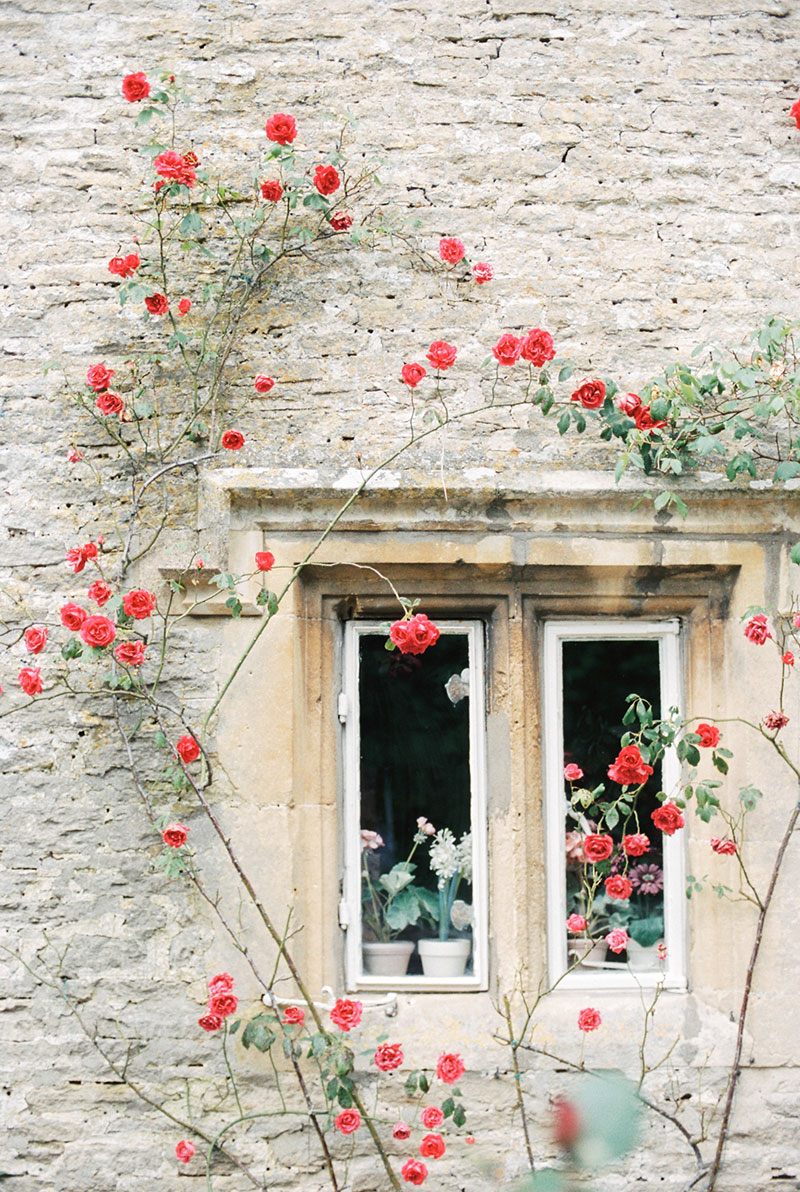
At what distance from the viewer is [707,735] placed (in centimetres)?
299

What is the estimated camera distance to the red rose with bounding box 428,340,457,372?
2.99 m

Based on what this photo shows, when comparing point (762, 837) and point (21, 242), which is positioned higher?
point (21, 242)

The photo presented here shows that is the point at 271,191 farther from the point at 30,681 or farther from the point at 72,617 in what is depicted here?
the point at 30,681

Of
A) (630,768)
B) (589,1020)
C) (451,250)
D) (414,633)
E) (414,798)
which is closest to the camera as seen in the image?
(414,633)

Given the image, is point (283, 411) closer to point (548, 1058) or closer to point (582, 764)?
point (582, 764)

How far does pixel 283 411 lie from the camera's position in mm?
3227

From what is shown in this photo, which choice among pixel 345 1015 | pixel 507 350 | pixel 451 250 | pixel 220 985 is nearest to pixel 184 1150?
pixel 220 985

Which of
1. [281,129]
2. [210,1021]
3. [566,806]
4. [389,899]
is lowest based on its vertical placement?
[210,1021]

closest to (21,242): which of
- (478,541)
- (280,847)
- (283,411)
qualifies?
(283,411)

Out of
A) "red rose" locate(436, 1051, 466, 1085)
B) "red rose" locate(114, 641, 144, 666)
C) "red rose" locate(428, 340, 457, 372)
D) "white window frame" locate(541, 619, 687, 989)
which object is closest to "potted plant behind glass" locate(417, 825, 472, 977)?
"white window frame" locate(541, 619, 687, 989)

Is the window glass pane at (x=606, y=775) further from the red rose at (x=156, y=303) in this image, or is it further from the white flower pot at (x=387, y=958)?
the red rose at (x=156, y=303)

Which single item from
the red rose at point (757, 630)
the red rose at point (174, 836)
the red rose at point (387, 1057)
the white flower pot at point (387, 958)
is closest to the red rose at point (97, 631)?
the red rose at point (174, 836)

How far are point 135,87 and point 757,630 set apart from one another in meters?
2.25

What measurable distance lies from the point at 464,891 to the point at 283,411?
58.8 inches
